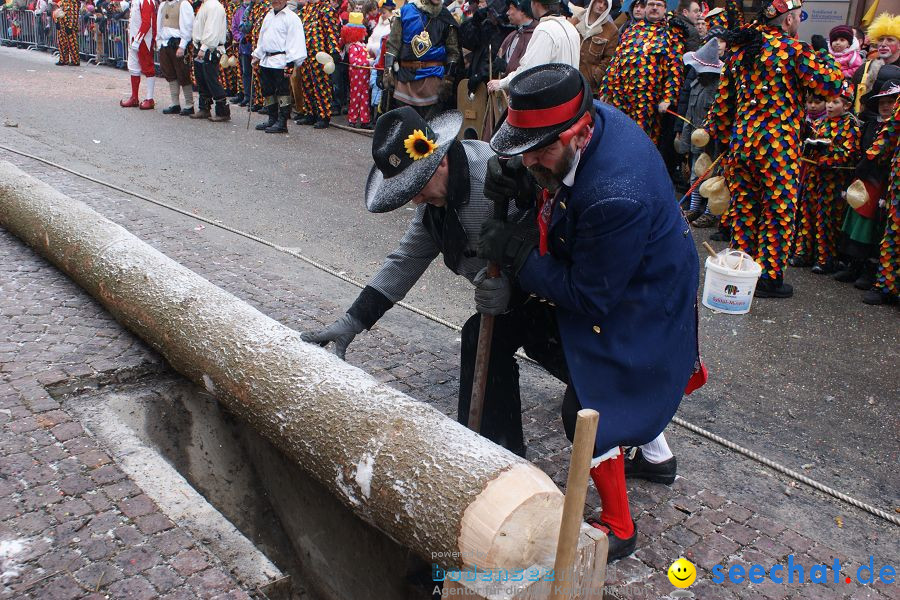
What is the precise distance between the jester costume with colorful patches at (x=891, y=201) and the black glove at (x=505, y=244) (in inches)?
147

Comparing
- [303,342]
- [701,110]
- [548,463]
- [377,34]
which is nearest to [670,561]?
[548,463]

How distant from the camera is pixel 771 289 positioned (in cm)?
576

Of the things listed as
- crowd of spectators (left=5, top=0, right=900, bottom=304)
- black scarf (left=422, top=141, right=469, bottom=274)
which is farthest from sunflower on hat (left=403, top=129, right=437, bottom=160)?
crowd of spectators (left=5, top=0, right=900, bottom=304)

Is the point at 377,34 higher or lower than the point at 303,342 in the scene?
higher

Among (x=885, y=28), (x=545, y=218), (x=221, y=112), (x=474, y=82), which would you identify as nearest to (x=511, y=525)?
(x=545, y=218)

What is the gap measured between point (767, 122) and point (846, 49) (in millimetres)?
2588

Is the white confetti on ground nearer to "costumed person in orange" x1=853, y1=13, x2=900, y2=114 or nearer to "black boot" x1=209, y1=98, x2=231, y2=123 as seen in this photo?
"costumed person in orange" x1=853, y1=13, x2=900, y2=114

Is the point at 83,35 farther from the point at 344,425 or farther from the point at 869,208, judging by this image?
the point at 344,425

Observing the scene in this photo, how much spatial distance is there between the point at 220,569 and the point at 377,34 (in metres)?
9.92

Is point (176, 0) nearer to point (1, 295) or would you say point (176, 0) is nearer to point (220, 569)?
point (1, 295)

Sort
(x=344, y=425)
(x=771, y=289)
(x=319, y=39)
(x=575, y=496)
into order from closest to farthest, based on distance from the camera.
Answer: (x=575, y=496) → (x=344, y=425) → (x=771, y=289) → (x=319, y=39)

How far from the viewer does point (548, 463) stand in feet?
11.2

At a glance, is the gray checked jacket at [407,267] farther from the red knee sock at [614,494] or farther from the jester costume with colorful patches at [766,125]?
the jester costume with colorful patches at [766,125]

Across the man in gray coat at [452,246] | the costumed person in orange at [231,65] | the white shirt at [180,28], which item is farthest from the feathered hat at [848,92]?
the costumed person in orange at [231,65]
